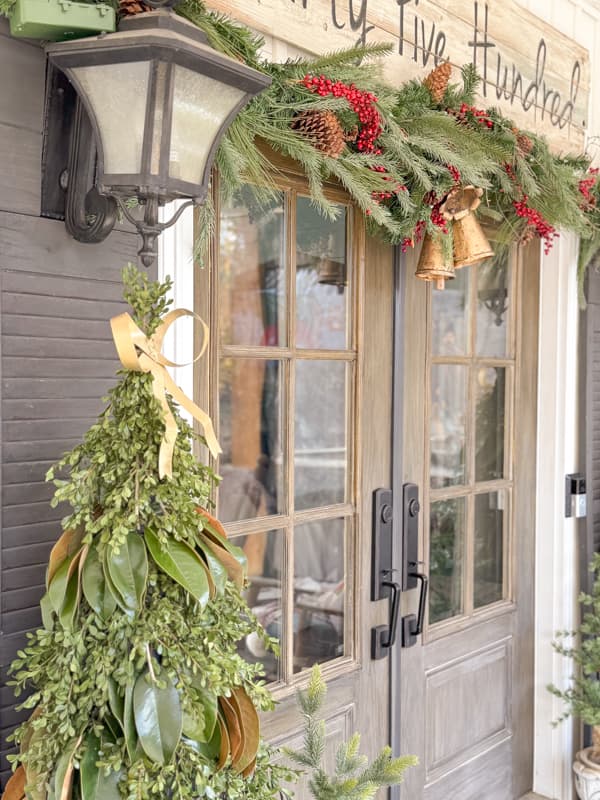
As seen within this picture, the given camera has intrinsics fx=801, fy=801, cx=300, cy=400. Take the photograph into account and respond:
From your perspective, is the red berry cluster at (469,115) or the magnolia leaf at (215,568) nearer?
the magnolia leaf at (215,568)

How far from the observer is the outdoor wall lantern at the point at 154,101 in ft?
3.60

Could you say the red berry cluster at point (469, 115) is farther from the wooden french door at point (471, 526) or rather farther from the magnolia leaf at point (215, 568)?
the magnolia leaf at point (215, 568)

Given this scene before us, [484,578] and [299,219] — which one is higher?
[299,219]

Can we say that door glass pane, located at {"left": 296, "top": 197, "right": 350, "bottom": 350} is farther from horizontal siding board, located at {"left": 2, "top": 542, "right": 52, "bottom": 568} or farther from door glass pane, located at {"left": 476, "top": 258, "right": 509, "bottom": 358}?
horizontal siding board, located at {"left": 2, "top": 542, "right": 52, "bottom": 568}

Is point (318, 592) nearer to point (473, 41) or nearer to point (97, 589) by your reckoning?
point (97, 589)

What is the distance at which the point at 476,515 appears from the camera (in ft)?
8.21

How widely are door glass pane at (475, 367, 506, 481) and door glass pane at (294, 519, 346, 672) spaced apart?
26.0 inches

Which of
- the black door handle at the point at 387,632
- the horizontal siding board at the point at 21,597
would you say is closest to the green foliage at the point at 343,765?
the horizontal siding board at the point at 21,597

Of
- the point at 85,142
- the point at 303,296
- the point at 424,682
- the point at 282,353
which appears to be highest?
the point at 85,142

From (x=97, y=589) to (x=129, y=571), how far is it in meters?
0.05

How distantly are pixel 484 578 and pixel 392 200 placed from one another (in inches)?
50.7

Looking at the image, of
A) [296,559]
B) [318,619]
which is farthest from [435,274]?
[318,619]

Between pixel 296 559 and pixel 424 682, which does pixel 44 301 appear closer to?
pixel 296 559

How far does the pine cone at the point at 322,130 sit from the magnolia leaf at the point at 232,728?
1.01 meters
